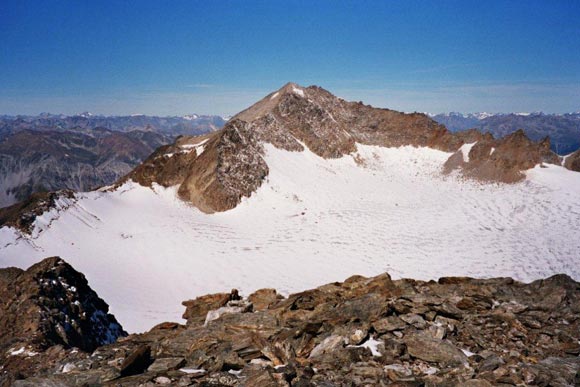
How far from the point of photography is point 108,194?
32.5 meters

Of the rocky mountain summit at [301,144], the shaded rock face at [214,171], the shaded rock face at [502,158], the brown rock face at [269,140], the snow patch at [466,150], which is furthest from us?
the snow patch at [466,150]

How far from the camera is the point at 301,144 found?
159 feet

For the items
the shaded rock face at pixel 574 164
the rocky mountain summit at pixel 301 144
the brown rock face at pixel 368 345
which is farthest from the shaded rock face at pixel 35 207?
the shaded rock face at pixel 574 164

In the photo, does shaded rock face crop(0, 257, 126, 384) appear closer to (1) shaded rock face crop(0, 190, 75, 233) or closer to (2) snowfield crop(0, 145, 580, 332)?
(2) snowfield crop(0, 145, 580, 332)

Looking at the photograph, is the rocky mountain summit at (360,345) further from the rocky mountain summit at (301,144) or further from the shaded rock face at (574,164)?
the shaded rock face at (574,164)

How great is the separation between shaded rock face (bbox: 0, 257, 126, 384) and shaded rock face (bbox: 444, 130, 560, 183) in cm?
4281

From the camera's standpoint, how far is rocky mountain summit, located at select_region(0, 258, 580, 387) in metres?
7.37

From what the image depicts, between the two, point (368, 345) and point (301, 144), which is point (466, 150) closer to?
point (301, 144)

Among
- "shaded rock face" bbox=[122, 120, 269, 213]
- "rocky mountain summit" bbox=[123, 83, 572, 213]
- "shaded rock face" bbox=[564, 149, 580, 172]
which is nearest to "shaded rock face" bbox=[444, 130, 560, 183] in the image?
"rocky mountain summit" bbox=[123, 83, 572, 213]

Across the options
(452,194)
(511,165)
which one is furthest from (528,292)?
(511,165)

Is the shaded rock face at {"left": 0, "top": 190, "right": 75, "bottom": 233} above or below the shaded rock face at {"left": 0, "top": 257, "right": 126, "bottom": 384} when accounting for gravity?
above

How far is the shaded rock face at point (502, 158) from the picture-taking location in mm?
42250

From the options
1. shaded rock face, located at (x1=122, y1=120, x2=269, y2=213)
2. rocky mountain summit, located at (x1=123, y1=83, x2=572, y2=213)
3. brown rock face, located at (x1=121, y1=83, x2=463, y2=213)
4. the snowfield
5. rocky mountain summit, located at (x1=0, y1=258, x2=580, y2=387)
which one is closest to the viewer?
rocky mountain summit, located at (x1=0, y1=258, x2=580, y2=387)

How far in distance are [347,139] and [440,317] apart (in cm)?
4290
